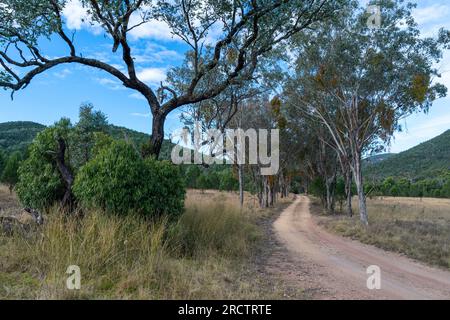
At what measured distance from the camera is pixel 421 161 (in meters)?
90.4

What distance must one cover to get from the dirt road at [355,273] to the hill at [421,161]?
77529 mm

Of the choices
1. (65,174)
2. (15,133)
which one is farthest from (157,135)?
(15,133)

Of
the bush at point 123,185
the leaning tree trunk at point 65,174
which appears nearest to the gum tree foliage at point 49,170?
the leaning tree trunk at point 65,174

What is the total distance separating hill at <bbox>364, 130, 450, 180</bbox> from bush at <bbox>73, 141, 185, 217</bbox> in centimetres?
8257

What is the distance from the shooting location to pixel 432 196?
241 feet

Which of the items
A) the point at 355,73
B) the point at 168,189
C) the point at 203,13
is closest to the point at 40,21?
the point at 203,13

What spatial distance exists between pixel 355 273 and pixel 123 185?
5699 mm

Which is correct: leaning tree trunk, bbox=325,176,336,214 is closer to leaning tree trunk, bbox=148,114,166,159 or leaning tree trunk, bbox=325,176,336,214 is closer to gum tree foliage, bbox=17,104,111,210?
leaning tree trunk, bbox=148,114,166,159

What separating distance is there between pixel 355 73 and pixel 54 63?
1503cm

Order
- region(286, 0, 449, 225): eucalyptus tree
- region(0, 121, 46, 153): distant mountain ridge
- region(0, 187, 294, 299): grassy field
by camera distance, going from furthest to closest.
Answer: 1. region(0, 121, 46, 153): distant mountain ridge
2. region(286, 0, 449, 225): eucalyptus tree
3. region(0, 187, 294, 299): grassy field

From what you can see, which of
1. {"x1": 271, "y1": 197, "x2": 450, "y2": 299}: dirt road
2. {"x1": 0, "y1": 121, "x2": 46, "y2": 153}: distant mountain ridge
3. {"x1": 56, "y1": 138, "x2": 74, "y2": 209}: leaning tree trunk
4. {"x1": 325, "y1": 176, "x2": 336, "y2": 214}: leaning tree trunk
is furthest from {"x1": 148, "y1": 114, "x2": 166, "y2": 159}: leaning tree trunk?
{"x1": 0, "y1": 121, "x2": 46, "y2": 153}: distant mountain ridge

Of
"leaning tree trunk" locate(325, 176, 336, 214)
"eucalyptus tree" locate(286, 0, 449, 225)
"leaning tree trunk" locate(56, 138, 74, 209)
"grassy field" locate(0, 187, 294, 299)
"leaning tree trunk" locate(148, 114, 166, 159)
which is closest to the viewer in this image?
"grassy field" locate(0, 187, 294, 299)

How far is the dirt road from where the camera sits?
239 inches

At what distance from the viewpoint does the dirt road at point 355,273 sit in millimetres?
6062
